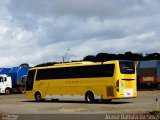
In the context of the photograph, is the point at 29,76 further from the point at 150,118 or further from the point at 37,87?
the point at 150,118

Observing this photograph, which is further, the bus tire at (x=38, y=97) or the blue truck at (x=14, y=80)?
the blue truck at (x=14, y=80)

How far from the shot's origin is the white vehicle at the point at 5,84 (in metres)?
59.5

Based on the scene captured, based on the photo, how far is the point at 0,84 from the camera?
196 feet

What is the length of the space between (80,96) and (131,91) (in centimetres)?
401

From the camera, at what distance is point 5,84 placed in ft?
197

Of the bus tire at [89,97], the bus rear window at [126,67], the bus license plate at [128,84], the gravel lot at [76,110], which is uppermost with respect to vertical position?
the bus rear window at [126,67]

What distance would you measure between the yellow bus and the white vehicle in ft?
71.8

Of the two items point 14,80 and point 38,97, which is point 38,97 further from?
point 14,80

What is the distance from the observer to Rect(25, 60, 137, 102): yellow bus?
3075 cm

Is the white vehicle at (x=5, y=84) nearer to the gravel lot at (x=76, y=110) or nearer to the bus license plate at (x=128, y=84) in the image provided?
the gravel lot at (x=76, y=110)

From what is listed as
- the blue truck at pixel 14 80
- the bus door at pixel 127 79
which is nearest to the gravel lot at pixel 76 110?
the bus door at pixel 127 79

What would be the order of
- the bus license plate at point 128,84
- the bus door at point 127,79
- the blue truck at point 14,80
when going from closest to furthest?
the bus door at point 127,79 → the bus license plate at point 128,84 → the blue truck at point 14,80

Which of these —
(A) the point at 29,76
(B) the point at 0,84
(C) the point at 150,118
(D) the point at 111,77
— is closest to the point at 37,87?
(A) the point at 29,76

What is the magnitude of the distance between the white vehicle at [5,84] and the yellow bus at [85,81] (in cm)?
2187
